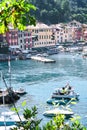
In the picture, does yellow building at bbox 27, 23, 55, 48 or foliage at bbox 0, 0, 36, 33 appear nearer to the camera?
foliage at bbox 0, 0, 36, 33

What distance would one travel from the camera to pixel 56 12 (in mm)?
62375

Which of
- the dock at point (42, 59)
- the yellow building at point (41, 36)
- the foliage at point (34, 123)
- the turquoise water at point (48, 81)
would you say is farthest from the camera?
the yellow building at point (41, 36)

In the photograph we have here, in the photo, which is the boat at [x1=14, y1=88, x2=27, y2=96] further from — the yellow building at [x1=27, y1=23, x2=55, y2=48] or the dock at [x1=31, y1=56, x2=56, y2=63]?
the yellow building at [x1=27, y1=23, x2=55, y2=48]

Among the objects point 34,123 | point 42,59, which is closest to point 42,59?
point 42,59

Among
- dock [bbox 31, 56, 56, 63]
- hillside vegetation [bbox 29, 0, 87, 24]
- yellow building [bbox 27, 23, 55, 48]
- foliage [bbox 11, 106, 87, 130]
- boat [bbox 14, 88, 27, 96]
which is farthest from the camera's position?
hillside vegetation [bbox 29, 0, 87, 24]

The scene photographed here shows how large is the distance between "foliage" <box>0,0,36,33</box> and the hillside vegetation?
59.8m

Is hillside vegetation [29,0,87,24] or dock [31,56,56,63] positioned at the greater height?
hillside vegetation [29,0,87,24]

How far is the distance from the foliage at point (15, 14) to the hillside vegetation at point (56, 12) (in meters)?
59.8

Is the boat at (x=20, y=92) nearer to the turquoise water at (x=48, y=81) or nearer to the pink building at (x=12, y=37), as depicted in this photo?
the turquoise water at (x=48, y=81)

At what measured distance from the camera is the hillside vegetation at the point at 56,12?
61906 mm

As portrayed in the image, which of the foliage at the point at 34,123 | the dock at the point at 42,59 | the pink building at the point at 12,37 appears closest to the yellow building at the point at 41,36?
the pink building at the point at 12,37

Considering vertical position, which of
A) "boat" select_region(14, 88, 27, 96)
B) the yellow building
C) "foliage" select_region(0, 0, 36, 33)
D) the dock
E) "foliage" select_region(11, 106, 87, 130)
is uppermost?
"foliage" select_region(0, 0, 36, 33)

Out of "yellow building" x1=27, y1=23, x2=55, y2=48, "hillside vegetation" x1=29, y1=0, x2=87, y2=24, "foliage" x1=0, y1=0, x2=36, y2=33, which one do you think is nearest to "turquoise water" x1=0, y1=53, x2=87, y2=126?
"yellow building" x1=27, y1=23, x2=55, y2=48

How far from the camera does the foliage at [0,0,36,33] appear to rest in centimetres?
193
